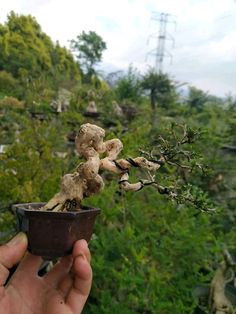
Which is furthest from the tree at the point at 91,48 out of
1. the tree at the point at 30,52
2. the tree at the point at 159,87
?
the tree at the point at 159,87

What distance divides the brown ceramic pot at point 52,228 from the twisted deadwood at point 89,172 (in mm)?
37

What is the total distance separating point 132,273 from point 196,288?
242 millimetres

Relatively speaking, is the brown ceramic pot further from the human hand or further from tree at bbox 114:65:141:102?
tree at bbox 114:65:141:102

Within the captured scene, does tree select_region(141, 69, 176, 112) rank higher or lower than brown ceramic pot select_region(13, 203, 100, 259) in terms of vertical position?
lower

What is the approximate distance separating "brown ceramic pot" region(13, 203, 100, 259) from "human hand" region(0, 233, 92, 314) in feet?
0.05

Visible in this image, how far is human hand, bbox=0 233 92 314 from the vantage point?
0.91 meters

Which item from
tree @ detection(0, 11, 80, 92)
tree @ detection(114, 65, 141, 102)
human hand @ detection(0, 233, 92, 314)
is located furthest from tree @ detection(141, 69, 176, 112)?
human hand @ detection(0, 233, 92, 314)

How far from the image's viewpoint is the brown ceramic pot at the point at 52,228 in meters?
0.88

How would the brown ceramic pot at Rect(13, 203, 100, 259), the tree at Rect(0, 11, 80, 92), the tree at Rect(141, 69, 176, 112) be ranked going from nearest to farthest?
the brown ceramic pot at Rect(13, 203, 100, 259), the tree at Rect(141, 69, 176, 112), the tree at Rect(0, 11, 80, 92)

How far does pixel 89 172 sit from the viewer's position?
0.90m

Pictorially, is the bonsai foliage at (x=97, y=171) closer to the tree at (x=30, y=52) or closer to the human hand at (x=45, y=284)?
the human hand at (x=45, y=284)

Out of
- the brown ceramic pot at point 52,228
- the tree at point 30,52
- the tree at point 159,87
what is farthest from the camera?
the tree at point 30,52

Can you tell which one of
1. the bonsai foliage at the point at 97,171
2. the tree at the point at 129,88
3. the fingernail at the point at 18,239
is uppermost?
the bonsai foliage at the point at 97,171

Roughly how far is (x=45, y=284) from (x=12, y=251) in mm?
148
